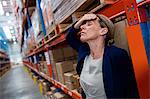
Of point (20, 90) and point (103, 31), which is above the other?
point (103, 31)

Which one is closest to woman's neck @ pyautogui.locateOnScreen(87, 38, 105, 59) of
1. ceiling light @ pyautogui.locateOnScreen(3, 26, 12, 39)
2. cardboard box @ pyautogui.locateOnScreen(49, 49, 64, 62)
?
cardboard box @ pyautogui.locateOnScreen(49, 49, 64, 62)

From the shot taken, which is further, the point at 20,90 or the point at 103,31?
the point at 20,90

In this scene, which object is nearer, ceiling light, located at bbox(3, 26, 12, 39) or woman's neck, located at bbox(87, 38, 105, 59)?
woman's neck, located at bbox(87, 38, 105, 59)

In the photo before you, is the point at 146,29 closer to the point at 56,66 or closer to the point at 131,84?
the point at 131,84

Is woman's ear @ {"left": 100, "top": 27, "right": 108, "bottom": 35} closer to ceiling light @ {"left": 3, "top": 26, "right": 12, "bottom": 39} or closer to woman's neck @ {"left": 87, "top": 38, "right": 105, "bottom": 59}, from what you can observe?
woman's neck @ {"left": 87, "top": 38, "right": 105, "bottom": 59}

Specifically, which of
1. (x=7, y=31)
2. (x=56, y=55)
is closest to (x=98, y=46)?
(x=56, y=55)

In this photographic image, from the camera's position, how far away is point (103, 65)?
4.04 feet

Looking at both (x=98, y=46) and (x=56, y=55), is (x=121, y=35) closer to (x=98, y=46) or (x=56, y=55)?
(x=98, y=46)

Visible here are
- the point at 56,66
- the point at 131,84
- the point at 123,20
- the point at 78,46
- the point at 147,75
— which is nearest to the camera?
the point at 147,75

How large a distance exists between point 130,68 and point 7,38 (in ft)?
90.2

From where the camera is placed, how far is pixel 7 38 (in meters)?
27.3

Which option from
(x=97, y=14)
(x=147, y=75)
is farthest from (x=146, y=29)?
(x=97, y=14)

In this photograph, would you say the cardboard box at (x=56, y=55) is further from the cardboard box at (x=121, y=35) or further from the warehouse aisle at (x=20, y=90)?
the warehouse aisle at (x=20, y=90)

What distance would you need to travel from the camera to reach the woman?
1.17 metres
